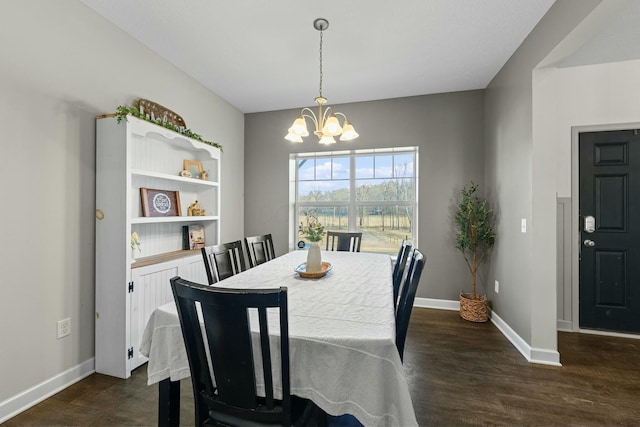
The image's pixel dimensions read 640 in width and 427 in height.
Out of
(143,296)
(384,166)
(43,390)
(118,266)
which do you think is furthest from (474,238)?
(43,390)

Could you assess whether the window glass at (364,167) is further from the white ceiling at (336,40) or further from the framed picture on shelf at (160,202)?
the framed picture on shelf at (160,202)

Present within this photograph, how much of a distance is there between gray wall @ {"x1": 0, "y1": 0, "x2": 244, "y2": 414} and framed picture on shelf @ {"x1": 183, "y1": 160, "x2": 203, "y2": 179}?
89cm

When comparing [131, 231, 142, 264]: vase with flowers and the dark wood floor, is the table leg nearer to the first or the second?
the dark wood floor

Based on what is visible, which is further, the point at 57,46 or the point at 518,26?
the point at 518,26

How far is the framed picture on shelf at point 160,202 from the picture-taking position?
8.63 feet

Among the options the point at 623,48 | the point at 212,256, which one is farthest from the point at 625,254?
the point at 212,256

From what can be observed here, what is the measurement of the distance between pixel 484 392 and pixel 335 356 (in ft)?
5.06

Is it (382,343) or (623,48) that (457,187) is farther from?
(382,343)

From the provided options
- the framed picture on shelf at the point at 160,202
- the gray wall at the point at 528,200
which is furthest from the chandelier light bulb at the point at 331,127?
the framed picture on shelf at the point at 160,202

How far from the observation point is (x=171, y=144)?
2.98 meters

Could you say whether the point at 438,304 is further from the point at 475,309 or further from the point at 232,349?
the point at 232,349

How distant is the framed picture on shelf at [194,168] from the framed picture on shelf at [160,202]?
0.32 meters

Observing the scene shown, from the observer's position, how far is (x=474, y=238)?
3283mm

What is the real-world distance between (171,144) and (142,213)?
80cm
